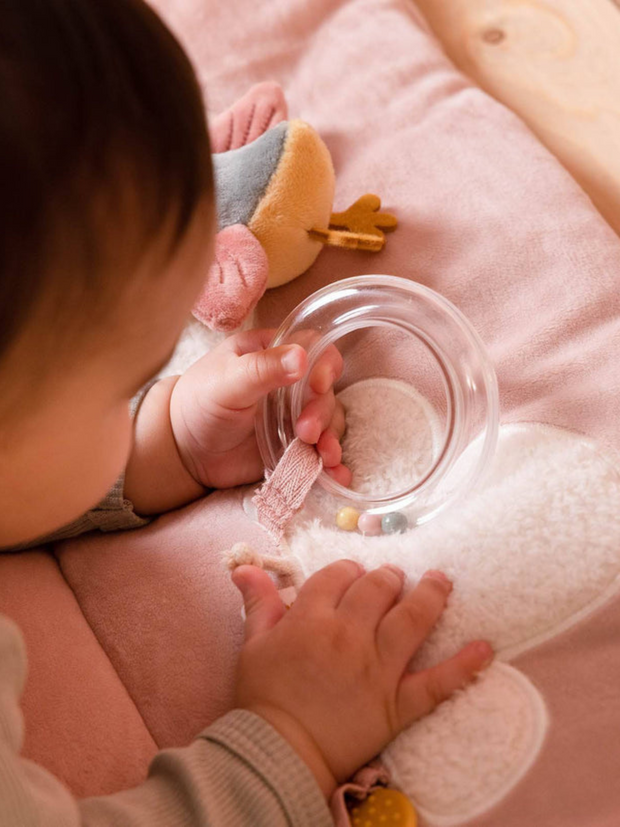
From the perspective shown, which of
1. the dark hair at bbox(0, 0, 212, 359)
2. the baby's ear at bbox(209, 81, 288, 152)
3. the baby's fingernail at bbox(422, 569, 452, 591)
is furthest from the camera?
the baby's ear at bbox(209, 81, 288, 152)

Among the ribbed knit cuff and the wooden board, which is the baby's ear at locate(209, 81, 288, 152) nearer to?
the wooden board

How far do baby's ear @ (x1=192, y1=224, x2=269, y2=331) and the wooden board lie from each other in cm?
45

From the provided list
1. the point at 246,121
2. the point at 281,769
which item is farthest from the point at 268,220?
the point at 281,769

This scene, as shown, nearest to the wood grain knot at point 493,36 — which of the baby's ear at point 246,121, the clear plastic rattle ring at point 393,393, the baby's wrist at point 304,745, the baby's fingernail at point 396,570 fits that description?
the baby's ear at point 246,121

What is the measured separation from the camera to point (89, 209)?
15.0 inches

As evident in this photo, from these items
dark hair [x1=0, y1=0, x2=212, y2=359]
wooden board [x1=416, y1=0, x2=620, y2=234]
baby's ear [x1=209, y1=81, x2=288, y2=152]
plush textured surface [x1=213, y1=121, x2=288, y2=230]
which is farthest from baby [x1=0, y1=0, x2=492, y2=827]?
wooden board [x1=416, y1=0, x2=620, y2=234]

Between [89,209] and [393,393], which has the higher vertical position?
[89,209]

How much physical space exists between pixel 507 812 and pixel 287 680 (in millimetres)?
171

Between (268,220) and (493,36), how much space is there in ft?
1.84

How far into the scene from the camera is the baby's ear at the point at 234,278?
2.49 ft

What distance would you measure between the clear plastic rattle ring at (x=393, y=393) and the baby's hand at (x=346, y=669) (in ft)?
0.41

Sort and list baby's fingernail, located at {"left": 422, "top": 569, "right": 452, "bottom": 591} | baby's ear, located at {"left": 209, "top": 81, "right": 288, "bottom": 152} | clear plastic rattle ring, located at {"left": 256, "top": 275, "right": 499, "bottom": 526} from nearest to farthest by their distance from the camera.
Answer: baby's fingernail, located at {"left": 422, "top": 569, "right": 452, "bottom": 591}, clear plastic rattle ring, located at {"left": 256, "top": 275, "right": 499, "bottom": 526}, baby's ear, located at {"left": 209, "top": 81, "right": 288, "bottom": 152}

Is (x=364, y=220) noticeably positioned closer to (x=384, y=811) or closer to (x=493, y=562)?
(x=493, y=562)

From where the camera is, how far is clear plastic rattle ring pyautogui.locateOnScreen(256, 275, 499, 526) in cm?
74
